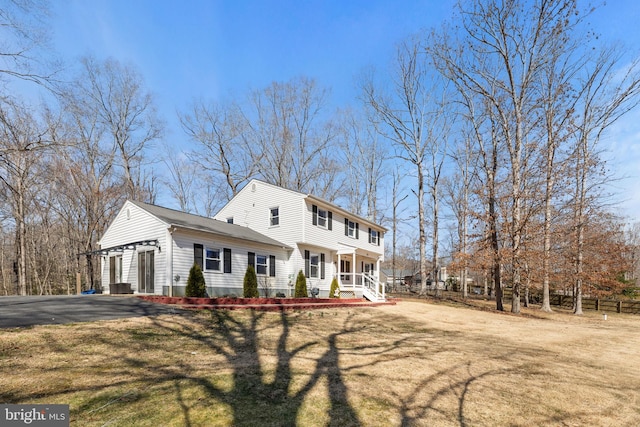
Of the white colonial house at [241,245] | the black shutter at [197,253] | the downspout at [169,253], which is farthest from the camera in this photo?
the black shutter at [197,253]

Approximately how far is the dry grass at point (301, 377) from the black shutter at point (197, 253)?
562cm

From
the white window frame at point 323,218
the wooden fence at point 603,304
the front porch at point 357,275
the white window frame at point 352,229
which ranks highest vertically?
the white window frame at point 323,218

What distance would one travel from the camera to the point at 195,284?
12.7 meters

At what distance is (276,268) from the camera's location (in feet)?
60.1

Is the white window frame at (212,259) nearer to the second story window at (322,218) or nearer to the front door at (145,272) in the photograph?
the front door at (145,272)

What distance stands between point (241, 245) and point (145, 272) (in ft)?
14.0

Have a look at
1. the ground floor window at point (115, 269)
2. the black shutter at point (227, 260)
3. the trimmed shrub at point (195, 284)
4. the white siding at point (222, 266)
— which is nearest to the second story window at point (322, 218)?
the white siding at point (222, 266)

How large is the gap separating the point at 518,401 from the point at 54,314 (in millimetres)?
10087

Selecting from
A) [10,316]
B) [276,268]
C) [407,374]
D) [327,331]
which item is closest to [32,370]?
[10,316]

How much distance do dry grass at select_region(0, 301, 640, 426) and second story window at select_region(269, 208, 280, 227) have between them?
10.8m

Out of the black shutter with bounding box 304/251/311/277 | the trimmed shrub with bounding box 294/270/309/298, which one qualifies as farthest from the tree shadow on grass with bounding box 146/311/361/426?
the black shutter with bounding box 304/251/311/277

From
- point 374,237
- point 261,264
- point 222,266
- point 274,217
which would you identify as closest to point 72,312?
point 222,266

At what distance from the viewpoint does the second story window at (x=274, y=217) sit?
19.4 metres

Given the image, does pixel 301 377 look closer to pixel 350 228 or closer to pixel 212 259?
pixel 212 259
